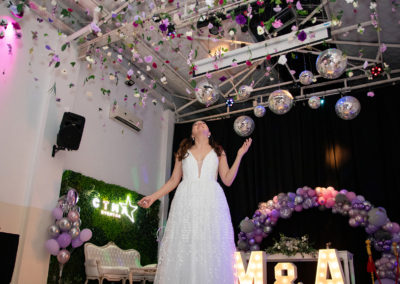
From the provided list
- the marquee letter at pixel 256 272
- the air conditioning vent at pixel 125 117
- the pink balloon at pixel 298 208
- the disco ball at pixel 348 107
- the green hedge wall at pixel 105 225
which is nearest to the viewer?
the disco ball at pixel 348 107

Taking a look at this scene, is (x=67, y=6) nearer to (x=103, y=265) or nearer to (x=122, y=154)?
(x=122, y=154)

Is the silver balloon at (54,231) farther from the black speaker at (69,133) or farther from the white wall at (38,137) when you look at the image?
the black speaker at (69,133)

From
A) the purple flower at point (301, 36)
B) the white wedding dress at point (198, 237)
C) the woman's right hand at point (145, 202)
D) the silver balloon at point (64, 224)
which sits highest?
the purple flower at point (301, 36)

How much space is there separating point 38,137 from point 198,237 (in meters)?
4.33

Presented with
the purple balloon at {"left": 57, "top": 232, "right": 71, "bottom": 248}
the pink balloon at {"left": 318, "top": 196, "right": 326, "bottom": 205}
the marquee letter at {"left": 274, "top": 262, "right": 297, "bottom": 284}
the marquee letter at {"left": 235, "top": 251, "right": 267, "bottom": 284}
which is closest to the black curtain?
the pink balloon at {"left": 318, "top": 196, "right": 326, "bottom": 205}

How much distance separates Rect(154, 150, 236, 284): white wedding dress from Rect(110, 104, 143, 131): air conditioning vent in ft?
16.9

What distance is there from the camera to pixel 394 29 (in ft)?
21.4

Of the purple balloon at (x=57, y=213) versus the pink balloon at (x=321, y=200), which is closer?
the purple balloon at (x=57, y=213)

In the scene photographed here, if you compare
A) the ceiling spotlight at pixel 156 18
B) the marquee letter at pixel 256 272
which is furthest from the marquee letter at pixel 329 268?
the ceiling spotlight at pixel 156 18

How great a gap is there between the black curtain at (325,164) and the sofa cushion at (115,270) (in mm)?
2809

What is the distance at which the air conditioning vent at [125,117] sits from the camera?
7.60 m

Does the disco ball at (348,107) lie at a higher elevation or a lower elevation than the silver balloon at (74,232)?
higher

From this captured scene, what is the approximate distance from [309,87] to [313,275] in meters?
3.98

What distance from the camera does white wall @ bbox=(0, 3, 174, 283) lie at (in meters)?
5.38
